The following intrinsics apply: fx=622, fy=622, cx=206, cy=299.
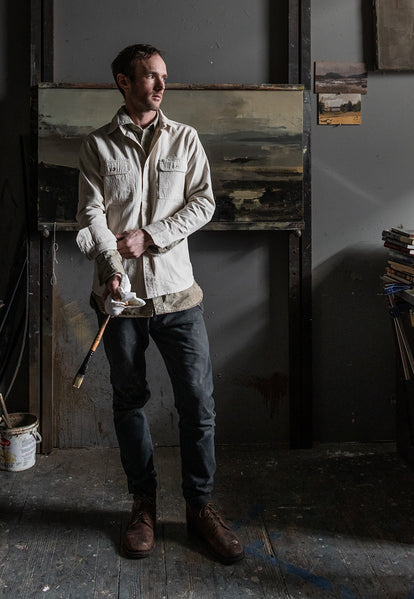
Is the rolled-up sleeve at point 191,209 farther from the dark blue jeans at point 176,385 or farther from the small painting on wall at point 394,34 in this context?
the small painting on wall at point 394,34

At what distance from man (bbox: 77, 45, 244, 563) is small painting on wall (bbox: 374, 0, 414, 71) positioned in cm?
122

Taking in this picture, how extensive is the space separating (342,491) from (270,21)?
2.11 meters

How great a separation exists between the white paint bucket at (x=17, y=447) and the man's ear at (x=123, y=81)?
58.8 inches

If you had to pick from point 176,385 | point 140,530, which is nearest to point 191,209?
point 176,385

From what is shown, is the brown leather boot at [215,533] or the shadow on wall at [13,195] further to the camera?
the shadow on wall at [13,195]

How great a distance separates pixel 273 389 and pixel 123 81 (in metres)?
1.60

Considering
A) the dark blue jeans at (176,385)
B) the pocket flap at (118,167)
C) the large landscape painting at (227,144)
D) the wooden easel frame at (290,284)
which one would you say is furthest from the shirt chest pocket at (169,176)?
the wooden easel frame at (290,284)

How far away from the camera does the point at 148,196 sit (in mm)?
2109

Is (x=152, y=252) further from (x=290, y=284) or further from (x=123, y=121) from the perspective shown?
(x=290, y=284)

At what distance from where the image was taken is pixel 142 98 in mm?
2062

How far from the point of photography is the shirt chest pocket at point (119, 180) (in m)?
2.09

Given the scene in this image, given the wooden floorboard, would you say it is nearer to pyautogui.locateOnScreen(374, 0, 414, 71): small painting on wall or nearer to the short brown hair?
the short brown hair

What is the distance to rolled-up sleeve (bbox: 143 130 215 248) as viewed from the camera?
2027 millimetres

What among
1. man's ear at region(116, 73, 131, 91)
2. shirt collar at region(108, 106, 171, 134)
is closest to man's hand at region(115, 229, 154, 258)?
shirt collar at region(108, 106, 171, 134)
